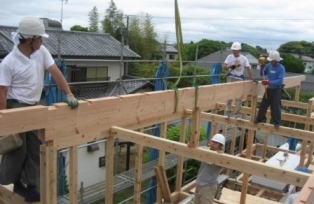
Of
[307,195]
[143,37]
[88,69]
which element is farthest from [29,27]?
[143,37]

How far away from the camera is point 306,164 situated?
24.3 feet

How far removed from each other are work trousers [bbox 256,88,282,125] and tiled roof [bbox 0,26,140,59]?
7.12 meters

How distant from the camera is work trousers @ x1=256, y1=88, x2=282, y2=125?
5.95 metres

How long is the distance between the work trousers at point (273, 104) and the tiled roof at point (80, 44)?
712cm

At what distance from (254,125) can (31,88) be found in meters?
4.04

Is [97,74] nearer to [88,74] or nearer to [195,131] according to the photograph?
[88,74]

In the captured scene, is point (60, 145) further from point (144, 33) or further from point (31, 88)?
point (144, 33)

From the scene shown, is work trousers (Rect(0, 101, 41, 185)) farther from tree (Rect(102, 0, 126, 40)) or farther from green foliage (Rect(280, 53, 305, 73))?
green foliage (Rect(280, 53, 305, 73))

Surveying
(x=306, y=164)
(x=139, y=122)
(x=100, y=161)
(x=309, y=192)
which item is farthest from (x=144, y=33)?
(x=309, y=192)

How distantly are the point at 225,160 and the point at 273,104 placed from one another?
11.2 ft

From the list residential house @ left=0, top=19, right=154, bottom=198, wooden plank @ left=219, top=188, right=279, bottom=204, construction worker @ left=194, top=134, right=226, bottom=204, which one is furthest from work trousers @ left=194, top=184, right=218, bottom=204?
residential house @ left=0, top=19, right=154, bottom=198

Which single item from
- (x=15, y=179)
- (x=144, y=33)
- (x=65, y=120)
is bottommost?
(x=15, y=179)

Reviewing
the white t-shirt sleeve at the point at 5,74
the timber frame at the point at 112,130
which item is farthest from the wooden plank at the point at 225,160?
the white t-shirt sleeve at the point at 5,74

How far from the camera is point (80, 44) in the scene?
42.0 ft
